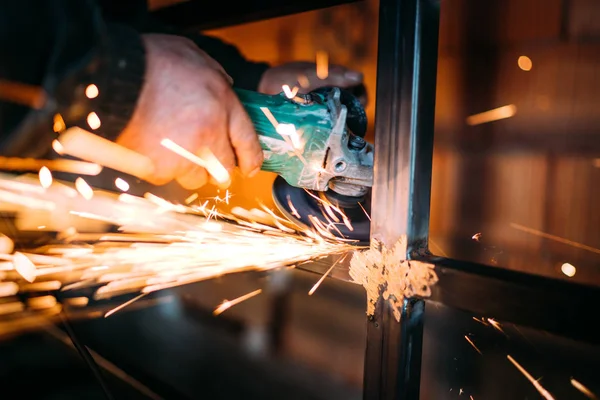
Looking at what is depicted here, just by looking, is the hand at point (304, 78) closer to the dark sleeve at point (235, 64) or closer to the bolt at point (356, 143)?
the dark sleeve at point (235, 64)

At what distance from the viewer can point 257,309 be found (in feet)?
5.69

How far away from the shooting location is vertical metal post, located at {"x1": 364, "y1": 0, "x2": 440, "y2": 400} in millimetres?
756

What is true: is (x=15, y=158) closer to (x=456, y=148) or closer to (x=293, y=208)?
(x=293, y=208)

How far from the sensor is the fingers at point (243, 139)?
2.93 feet

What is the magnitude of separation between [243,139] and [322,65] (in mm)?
563

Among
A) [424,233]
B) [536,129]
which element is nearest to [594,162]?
[536,129]

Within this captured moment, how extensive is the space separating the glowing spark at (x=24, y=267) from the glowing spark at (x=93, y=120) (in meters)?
1.50

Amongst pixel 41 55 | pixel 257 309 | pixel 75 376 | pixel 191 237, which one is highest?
pixel 41 55

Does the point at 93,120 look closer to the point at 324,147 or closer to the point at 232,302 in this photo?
the point at 324,147

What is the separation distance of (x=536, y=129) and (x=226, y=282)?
125cm

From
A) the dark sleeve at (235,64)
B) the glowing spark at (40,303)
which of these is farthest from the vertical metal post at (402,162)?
the glowing spark at (40,303)

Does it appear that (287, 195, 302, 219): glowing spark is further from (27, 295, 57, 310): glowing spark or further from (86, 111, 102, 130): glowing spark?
(27, 295, 57, 310): glowing spark

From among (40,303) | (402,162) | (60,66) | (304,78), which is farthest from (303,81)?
(40,303)

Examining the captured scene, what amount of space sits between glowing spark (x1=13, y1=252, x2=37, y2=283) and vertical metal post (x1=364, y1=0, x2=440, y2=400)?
1.72 metres
